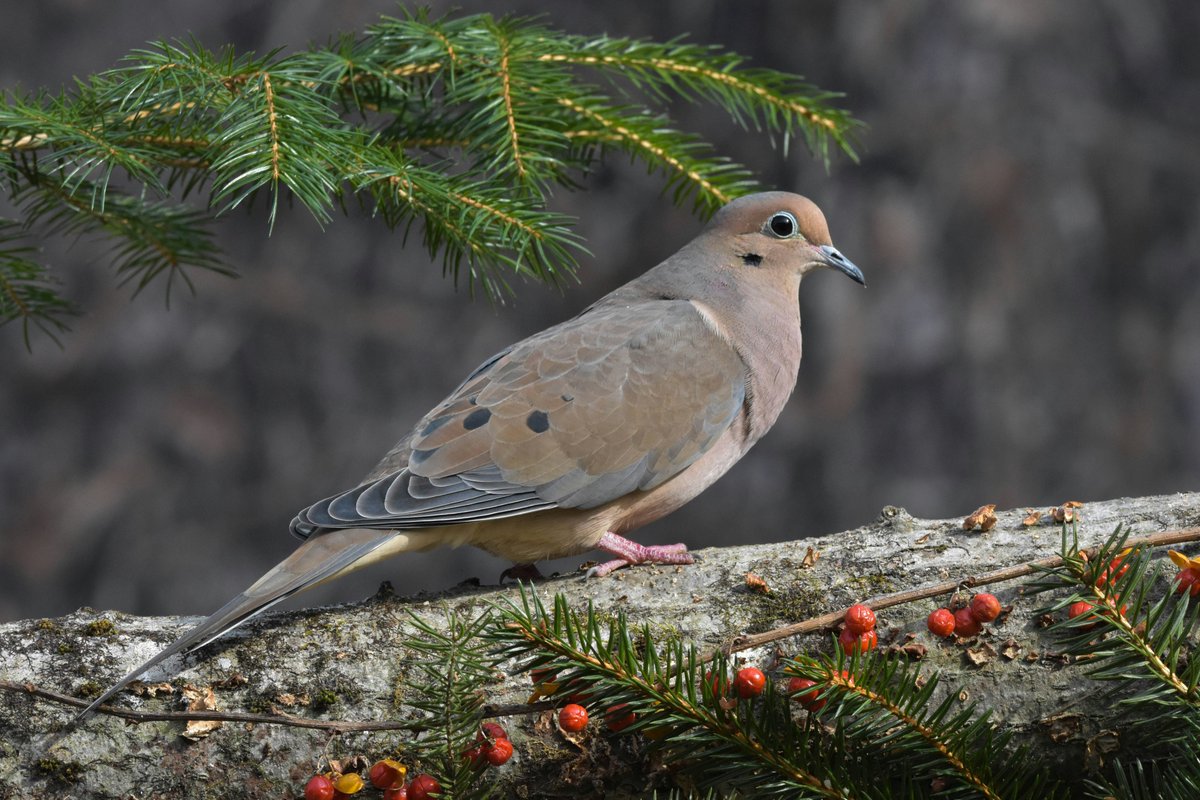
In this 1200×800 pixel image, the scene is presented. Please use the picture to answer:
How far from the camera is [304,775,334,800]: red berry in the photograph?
4.17 feet

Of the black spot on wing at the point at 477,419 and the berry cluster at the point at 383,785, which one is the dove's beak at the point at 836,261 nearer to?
the black spot on wing at the point at 477,419

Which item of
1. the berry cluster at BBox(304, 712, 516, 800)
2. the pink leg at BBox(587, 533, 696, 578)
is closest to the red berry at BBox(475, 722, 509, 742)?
the berry cluster at BBox(304, 712, 516, 800)

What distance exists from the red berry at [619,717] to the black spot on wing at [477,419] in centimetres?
67

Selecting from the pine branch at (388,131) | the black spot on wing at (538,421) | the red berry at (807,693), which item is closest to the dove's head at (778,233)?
the pine branch at (388,131)

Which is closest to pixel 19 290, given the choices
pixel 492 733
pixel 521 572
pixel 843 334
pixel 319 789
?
pixel 521 572

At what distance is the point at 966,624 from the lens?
1.32 meters

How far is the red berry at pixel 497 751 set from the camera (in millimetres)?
Result: 1198

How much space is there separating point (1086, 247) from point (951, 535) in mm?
1938

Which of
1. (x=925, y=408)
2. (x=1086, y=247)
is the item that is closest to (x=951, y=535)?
(x=925, y=408)

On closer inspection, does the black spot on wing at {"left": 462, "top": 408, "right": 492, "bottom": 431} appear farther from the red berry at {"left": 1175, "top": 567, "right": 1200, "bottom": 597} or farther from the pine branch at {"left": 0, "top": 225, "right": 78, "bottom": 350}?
the red berry at {"left": 1175, "top": 567, "right": 1200, "bottom": 597}

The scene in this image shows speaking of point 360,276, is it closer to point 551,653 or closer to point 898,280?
point 898,280

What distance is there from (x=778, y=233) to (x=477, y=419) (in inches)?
25.5

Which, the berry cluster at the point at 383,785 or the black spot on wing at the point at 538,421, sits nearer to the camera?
the berry cluster at the point at 383,785

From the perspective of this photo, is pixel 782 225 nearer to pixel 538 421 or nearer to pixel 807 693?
pixel 538 421
